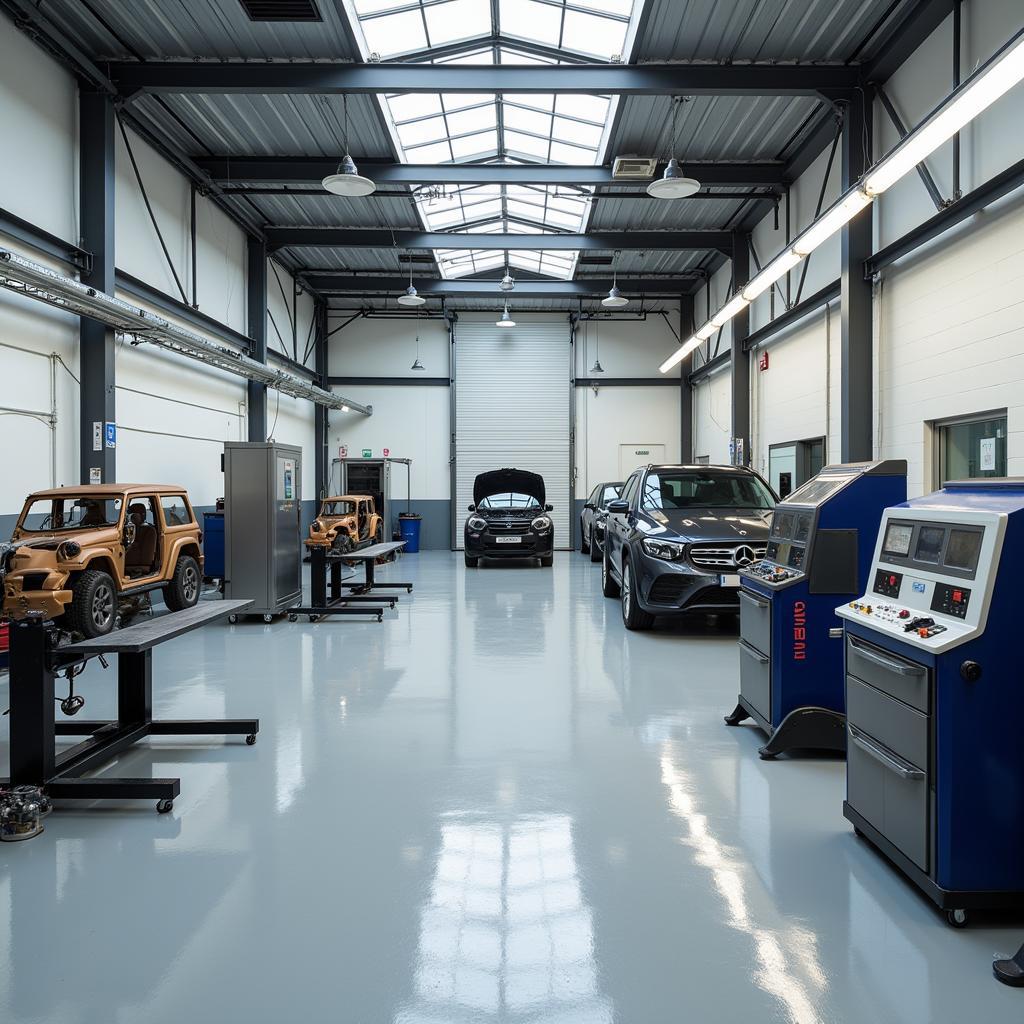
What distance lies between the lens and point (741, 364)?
12688 millimetres

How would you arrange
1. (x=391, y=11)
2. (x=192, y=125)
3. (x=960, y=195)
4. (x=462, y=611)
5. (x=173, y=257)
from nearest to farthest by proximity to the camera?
(x=960, y=195), (x=391, y=11), (x=462, y=611), (x=192, y=125), (x=173, y=257)

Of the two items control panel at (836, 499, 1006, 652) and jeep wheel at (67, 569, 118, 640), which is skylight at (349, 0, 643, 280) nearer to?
jeep wheel at (67, 569, 118, 640)

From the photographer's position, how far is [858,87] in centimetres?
761

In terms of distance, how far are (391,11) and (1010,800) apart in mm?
7858

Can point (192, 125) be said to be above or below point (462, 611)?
above

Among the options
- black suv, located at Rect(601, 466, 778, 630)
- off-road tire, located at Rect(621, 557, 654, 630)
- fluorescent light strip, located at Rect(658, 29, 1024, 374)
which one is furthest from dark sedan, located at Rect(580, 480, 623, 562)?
fluorescent light strip, located at Rect(658, 29, 1024, 374)

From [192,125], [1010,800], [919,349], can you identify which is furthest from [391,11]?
[1010,800]

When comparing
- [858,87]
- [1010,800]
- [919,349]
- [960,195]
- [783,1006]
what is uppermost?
[858,87]

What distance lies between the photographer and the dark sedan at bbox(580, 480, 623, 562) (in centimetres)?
1272

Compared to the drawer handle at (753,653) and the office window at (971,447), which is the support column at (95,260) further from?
the office window at (971,447)

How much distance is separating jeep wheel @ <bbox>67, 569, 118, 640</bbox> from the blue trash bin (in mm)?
10247

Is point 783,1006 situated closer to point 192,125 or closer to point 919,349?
point 919,349

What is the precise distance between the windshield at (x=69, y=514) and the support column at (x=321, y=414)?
30.9ft

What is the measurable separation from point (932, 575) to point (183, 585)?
23.0 feet
